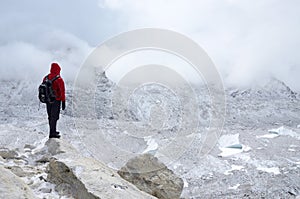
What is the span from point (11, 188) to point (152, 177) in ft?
15.7

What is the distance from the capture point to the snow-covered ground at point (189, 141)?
34062 millimetres

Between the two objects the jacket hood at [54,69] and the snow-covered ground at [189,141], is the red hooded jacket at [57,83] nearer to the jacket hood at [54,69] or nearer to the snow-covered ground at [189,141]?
the jacket hood at [54,69]

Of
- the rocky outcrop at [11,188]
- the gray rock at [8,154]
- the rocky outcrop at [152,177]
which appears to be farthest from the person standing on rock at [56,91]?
the rocky outcrop at [11,188]

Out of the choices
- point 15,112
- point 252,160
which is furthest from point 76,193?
point 15,112

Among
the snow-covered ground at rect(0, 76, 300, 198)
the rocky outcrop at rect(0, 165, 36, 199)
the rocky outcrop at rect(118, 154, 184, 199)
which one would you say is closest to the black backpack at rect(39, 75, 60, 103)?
the snow-covered ground at rect(0, 76, 300, 198)

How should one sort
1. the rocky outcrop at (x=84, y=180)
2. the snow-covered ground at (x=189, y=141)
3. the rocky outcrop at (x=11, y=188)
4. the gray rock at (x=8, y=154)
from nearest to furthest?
the rocky outcrop at (x=11, y=188), the rocky outcrop at (x=84, y=180), the gray rock at (x=8, y=154), the snow-covered ground at (x=189, y=141)

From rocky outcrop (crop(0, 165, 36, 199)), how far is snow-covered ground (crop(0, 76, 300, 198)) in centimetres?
102

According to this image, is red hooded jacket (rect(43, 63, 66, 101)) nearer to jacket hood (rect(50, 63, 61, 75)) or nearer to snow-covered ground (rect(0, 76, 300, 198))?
jacket hood (rect(50, 63, 61, 75))

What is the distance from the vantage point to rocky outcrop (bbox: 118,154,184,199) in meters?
8.40

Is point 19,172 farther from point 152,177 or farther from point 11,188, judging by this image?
point 152,177

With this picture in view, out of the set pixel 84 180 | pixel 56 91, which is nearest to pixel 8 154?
pixel 56 91

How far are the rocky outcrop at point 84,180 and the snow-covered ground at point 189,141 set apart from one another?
332 mm

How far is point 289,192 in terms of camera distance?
30.5m

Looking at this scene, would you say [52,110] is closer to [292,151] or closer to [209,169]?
[209,169]
